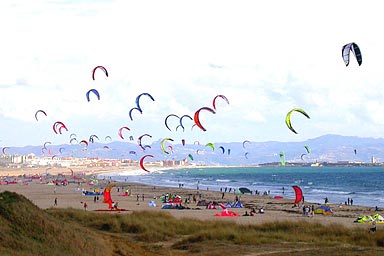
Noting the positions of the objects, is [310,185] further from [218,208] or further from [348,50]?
[348,50]

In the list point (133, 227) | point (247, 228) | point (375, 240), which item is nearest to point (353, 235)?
point (375, 240)

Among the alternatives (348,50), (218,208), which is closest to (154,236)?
(348,50)

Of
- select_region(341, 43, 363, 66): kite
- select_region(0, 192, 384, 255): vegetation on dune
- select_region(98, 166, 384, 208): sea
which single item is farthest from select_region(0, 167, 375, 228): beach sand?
select_region(341, 43, 363, 66): kite

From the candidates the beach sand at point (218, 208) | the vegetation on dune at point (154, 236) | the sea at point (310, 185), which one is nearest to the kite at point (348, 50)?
the vegetation on dune at point (154, 236)

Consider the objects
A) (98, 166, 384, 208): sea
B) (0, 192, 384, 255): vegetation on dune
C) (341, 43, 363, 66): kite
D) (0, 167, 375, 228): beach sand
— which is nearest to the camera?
(0, 192, 384, 255): vegetation on dune

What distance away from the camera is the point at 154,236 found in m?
19.8

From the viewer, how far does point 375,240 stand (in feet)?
57.7

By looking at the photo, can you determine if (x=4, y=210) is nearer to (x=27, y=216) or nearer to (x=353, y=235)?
(x=27, y=216)

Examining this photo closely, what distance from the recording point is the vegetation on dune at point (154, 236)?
12.3 metres

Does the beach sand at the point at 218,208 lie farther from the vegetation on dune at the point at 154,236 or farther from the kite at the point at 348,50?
the kite at the point at 348,50

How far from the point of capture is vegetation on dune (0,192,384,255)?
1233cm

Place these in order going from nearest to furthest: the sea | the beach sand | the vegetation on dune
A: the vegetation on dune, the beach sand, the sea

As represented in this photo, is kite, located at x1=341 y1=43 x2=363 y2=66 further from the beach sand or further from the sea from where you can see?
the sea

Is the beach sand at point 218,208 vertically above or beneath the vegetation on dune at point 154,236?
beneath
